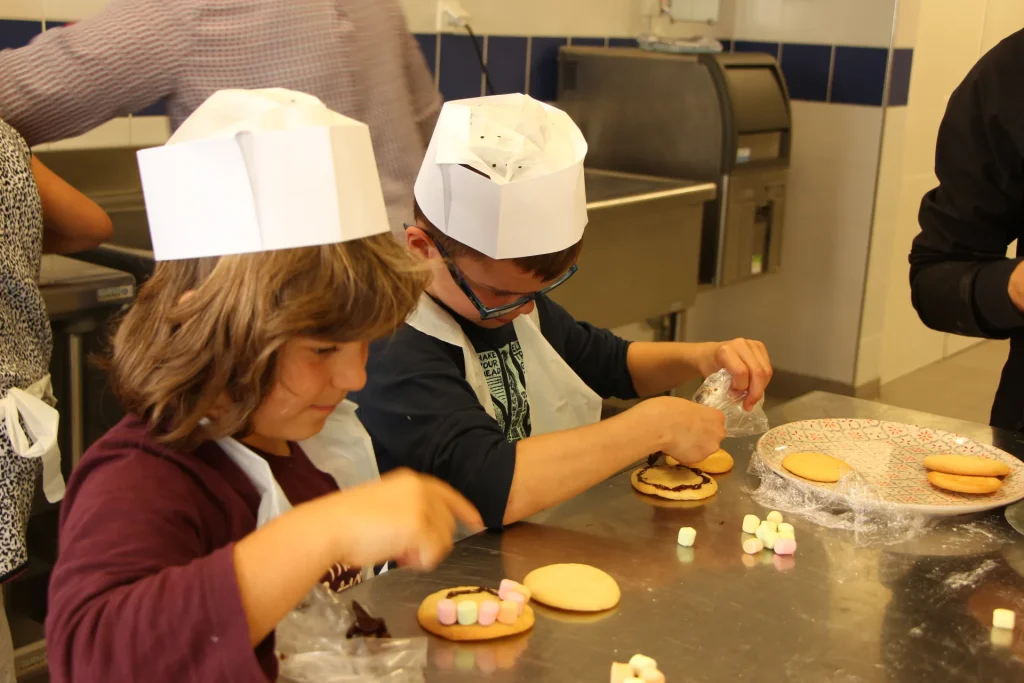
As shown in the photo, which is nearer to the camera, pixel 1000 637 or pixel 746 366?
pixel 1000 637

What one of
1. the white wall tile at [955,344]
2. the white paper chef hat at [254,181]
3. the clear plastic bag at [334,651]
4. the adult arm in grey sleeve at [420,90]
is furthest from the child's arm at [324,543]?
the white wall tile at [955,344]

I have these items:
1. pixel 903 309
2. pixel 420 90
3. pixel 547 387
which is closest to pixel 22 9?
pixel 420 90

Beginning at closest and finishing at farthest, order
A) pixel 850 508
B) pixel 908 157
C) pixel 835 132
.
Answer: pixel 850 508 → pixel 835 132 → pixel 908 157

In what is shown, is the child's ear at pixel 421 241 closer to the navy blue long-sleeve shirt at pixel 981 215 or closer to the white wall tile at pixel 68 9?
the navy blue long-sleeve shirt at pixel 981 215

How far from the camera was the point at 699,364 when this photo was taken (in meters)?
1.56

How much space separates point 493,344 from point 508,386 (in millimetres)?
60

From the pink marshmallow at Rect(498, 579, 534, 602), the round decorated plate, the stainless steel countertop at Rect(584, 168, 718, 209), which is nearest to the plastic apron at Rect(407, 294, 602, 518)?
the round decorated plate

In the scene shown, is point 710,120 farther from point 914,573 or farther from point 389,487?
point 389,487

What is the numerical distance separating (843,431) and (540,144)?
1.78ft

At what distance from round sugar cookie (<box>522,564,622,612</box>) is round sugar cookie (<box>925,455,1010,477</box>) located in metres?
0.48

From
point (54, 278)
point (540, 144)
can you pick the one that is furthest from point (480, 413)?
point (54, 278)

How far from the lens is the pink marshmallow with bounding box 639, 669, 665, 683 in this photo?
0.85m

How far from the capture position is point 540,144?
4.42ft

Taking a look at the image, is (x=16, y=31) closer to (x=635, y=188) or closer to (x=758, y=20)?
(x=635, y=188)
